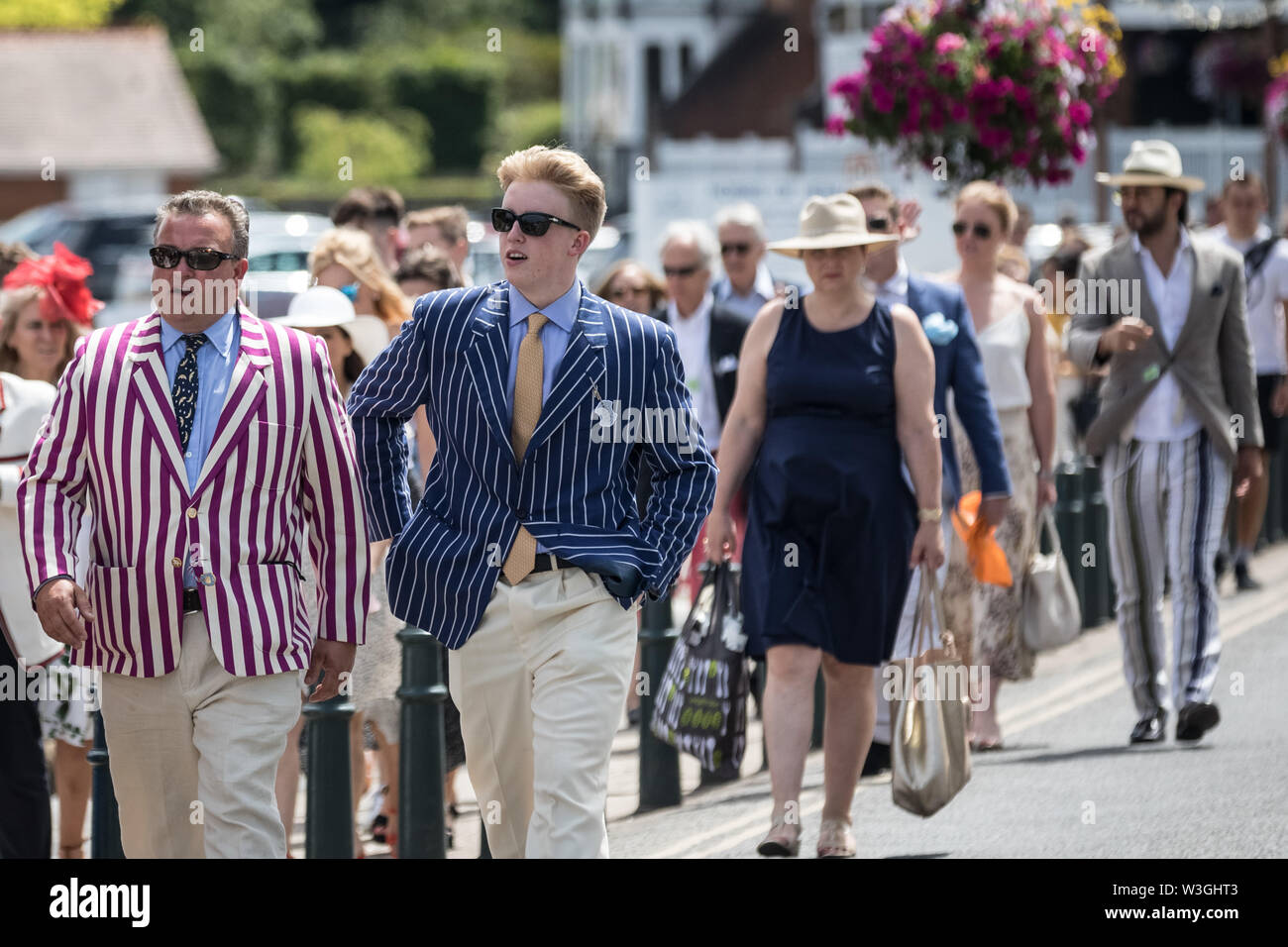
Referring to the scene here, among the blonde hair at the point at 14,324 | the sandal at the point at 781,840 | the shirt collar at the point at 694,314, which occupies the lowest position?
the sandal at the point at 781,840

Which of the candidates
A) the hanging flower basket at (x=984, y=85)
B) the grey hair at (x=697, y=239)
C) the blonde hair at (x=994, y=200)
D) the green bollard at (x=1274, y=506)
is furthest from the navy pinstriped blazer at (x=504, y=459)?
the green bollard at (x=1274, y=506)

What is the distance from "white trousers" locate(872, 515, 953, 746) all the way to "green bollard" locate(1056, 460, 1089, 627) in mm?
3725

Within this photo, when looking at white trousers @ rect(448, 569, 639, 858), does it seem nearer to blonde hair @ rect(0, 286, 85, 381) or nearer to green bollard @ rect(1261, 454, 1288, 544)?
blonde hair @ rect(0, 286, 85, 381)

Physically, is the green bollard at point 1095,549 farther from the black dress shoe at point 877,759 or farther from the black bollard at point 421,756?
the black bollard at point 421,756

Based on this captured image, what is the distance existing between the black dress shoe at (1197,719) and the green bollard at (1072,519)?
3462 mm

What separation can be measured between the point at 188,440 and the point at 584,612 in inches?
39.0

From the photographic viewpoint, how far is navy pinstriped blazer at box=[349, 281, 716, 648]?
211 inches

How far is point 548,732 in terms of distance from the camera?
5.36 m

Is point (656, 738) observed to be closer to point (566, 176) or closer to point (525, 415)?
point (525, 415)

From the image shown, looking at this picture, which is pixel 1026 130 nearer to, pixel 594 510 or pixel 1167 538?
pixel 1167 538

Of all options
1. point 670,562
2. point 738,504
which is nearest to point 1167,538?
point 738,504

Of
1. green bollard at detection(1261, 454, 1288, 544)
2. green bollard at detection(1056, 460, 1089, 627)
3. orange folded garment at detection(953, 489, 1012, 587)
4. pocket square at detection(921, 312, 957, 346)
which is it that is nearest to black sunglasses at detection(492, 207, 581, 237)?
pocket square at detection(921, 312, 957, 346)

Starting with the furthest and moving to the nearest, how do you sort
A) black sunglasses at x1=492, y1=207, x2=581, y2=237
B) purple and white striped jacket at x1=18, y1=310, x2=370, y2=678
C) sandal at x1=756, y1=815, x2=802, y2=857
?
1. sandal at x1=756, y1=815, x2=802, y2=857
2. black sunglasses at x1=492, y1=207, x2=581, y2=237
3. purple and white striped jacket at x1=18, y1=310, x2=370, y2=678

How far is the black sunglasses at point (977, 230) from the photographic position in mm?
A: 9344
